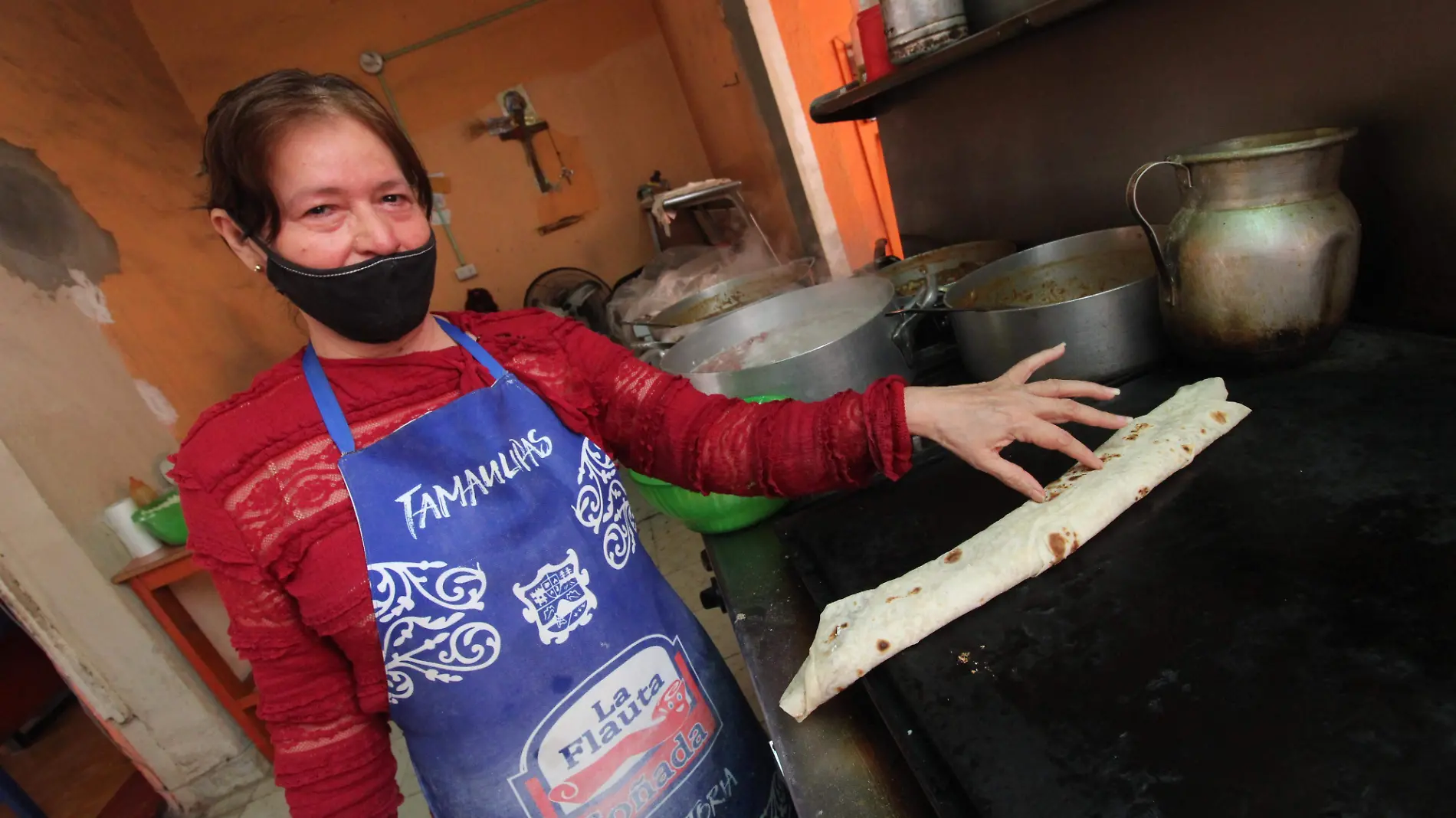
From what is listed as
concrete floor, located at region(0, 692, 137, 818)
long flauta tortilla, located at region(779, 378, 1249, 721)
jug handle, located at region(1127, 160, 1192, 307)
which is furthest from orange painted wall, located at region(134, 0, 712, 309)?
long flauta tortilla, located at region(779, 378, 1249, 721)

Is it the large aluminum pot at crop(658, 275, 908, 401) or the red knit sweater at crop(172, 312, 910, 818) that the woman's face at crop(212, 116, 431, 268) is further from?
the large aluminum pot at crop(658, 275, 908, 401)

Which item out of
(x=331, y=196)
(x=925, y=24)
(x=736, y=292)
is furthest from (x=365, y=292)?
(x=736, y=292)

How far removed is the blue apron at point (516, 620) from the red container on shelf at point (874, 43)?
1.39m

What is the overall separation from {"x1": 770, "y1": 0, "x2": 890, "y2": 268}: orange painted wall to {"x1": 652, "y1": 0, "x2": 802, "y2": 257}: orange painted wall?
283mm

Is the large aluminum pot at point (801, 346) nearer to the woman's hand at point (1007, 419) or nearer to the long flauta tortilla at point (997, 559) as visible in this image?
the woman's hand at point (1007, 419)

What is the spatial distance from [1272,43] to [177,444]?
4428 millimetres

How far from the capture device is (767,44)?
293cm

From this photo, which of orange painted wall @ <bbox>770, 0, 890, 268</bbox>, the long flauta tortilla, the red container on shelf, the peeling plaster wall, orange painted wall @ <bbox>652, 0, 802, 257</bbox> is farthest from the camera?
orange painted wall @ <bbox>652, 0, 802, 257</bbox>

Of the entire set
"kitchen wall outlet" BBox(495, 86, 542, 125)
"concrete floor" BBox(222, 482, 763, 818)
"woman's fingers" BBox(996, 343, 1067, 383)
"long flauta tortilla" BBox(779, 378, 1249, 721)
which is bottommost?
"concrete floor" BBox(222, 482, 763, 818)

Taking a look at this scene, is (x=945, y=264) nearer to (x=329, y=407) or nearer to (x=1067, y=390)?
(x=1067, y=390)

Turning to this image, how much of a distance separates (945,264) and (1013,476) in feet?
3.92

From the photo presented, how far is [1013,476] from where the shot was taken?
101 cm

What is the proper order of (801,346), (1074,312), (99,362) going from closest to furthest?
(1074,312) → (801,346) → (99,362)

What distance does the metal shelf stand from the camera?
4.08 feet
